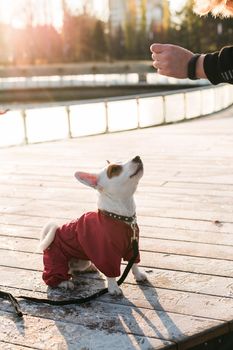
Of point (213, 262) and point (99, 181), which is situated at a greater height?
point (99, 181)

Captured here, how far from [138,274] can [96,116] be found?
9.30 meters

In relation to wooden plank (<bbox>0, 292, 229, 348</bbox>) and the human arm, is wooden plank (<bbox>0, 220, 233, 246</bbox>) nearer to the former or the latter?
wooden plank (<bbox>0, 292, 229, 348</bbox>)

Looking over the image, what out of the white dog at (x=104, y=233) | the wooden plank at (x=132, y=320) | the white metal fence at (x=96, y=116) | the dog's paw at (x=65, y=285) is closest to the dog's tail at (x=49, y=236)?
the white dog at (x=104, y=233)

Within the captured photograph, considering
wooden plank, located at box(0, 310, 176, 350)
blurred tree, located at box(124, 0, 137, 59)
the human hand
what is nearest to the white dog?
wooden plank, located at box(0, 310, 176, 350)

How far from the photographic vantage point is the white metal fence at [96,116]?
11.3 m

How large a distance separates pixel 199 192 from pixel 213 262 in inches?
79.8

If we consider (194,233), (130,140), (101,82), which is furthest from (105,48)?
(194,233)

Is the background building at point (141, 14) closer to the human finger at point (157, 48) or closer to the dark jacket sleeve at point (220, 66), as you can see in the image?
the human finger at point (157, 48)

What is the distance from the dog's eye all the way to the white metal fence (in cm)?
794

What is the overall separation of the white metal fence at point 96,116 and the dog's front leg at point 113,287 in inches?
310

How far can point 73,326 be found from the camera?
2.90m

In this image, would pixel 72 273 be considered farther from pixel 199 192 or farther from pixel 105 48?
pixel 105 48

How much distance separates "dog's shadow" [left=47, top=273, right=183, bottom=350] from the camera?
274 cm

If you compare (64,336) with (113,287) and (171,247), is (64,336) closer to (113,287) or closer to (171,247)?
(113,287)
